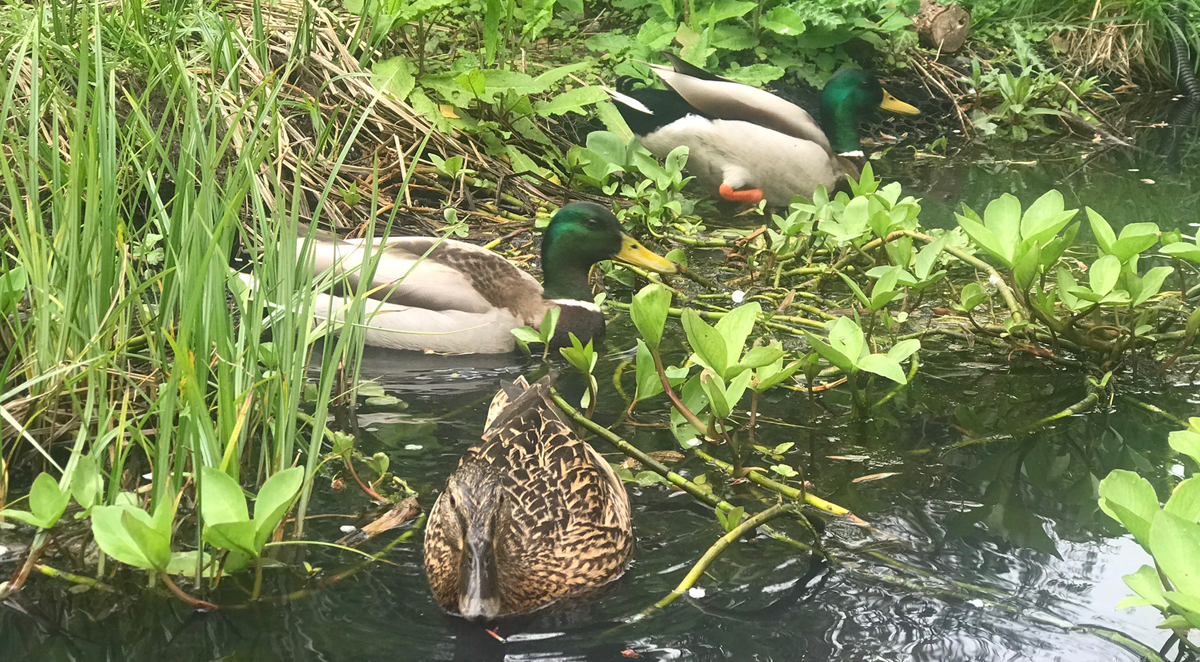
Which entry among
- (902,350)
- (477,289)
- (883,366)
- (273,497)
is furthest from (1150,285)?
(273,497)

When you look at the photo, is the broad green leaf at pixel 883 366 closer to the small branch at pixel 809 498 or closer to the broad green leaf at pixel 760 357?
the broad green leaf at pixel 760 357

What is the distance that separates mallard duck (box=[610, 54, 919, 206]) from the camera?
6.39m

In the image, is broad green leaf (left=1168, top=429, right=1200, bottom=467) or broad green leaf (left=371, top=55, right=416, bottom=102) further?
broad green leaf (left=371, top=55, right=416, bottom=102)

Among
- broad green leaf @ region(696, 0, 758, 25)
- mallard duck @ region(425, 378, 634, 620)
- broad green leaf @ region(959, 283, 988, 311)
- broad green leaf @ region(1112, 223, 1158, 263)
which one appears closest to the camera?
mallard duck @ region(425, 378, 634, 620)

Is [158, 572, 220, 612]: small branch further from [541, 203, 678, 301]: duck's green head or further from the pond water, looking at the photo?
[541, 203, 678, 301]: duck's green head

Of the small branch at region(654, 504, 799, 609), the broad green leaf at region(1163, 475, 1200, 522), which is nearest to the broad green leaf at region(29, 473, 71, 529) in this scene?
the small branch at region(654, 504, 799, 609)

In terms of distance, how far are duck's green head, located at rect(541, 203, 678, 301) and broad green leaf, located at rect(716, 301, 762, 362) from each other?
1611 millimetres

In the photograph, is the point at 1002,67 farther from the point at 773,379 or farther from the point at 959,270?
the point at 773,379

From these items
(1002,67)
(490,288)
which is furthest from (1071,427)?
(1002,67)

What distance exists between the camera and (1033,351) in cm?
412

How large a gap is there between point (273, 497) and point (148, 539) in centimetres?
26

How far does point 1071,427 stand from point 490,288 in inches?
Answer: 85.2

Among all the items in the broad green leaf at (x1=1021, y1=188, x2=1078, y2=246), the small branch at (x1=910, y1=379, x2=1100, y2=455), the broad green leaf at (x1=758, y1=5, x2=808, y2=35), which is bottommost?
the small branch at (x1=910, y1=379, x2=1100, y2=455)

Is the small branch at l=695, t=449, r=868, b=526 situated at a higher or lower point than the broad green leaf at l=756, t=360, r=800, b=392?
lower
